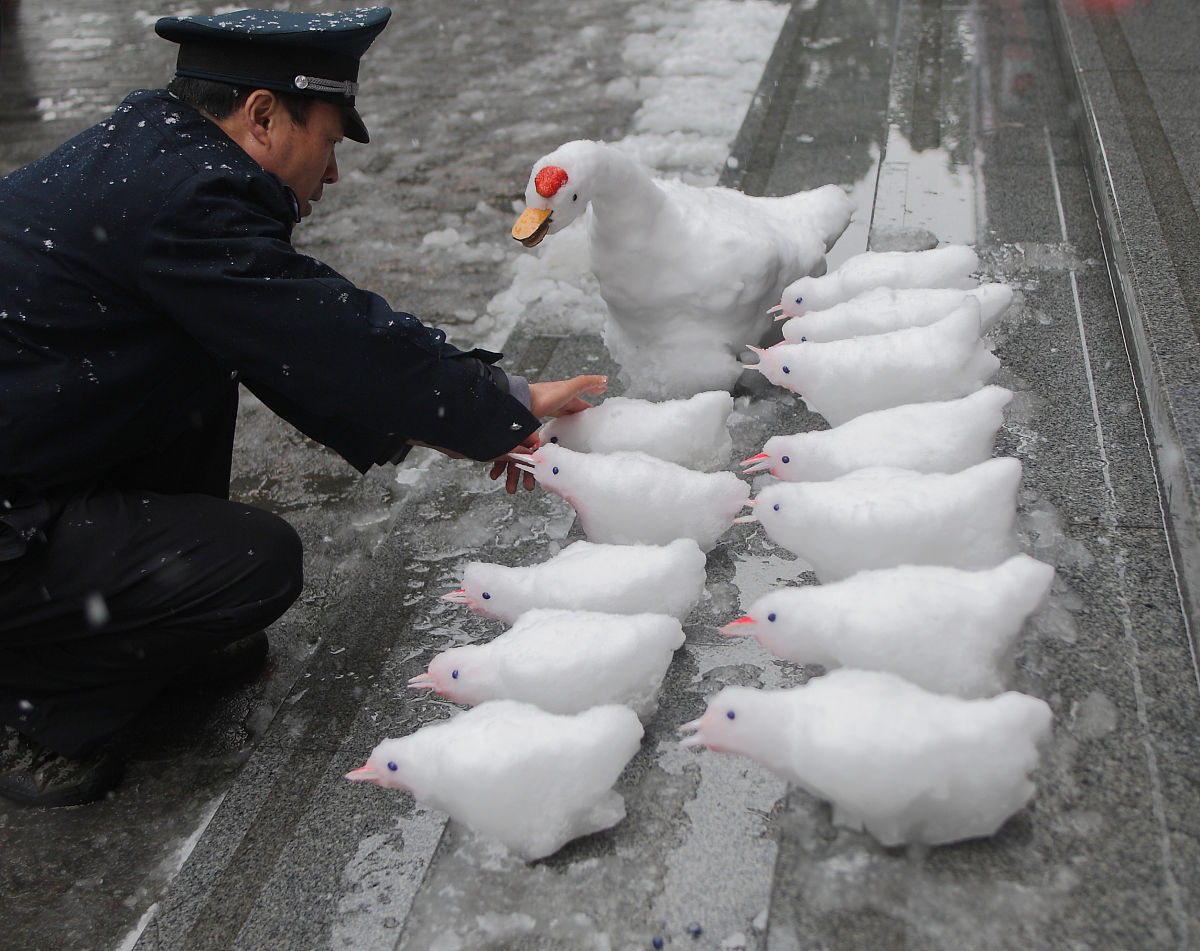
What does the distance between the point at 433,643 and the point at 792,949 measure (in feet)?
4.06

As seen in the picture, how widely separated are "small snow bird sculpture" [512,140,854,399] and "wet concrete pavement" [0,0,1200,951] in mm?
251

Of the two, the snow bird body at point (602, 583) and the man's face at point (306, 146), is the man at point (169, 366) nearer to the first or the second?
the man's face at point (306, 146)

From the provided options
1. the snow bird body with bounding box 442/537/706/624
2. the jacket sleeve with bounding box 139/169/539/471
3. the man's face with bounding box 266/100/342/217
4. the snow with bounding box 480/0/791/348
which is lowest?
the snow with bounding box 480/0/791/348

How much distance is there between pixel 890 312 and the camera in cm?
268

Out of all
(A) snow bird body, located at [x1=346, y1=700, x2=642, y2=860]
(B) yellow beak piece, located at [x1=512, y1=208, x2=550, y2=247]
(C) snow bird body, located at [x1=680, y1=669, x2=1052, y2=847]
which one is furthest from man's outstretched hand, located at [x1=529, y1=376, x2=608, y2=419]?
(C) snow bird body, located at [x1=680, y1=669, x2=1052, y2=847]

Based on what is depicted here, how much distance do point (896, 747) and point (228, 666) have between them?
2.00 m

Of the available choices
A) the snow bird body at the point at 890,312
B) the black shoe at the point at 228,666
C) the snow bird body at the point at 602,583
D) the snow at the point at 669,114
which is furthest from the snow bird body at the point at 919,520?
the snow at the point at 669,114

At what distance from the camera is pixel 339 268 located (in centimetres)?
504

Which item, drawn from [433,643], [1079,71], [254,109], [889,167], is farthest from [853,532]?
[1079,71]

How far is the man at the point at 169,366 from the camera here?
2.18 metres

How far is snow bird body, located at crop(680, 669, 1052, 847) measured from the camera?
1.52m

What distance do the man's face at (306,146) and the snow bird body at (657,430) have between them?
84 cm

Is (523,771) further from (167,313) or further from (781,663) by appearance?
(167,313)

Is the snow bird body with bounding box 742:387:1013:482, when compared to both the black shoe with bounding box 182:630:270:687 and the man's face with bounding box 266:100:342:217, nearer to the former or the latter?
the man's face with bounding box 266:100:342:217
